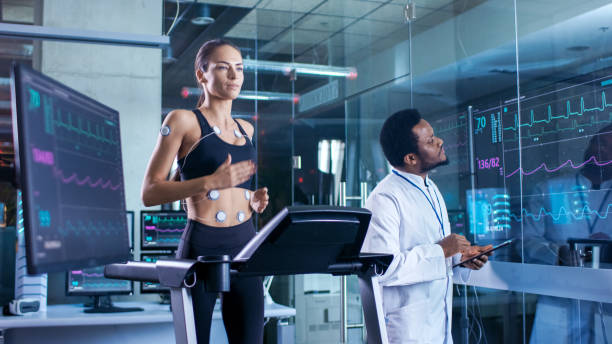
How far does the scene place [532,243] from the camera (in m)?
3.04

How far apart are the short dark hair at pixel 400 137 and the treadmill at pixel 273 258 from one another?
3.34ft

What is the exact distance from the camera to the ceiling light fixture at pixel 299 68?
15.9 ft

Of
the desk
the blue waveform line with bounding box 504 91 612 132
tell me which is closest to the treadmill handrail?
the desk

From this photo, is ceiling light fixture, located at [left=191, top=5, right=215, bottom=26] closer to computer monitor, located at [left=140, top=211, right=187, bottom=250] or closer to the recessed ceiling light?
computer monitor, located at [left=140, top=211, right=187, bottom=250]

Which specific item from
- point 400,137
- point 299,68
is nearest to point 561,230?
point 400,137

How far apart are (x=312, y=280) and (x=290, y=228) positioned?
3.76 meters

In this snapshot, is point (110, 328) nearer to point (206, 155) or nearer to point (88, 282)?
point (88, 282)

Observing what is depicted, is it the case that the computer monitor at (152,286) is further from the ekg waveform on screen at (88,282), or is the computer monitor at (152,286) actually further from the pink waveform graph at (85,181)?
the pink waveform graph at (85,181)

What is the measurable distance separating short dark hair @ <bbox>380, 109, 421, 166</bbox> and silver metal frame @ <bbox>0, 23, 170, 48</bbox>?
52.7 inches

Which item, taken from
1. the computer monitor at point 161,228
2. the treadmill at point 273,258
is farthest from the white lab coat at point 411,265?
the computer monitor at point 161,228

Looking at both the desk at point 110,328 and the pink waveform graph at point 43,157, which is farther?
the desk at point 110,328

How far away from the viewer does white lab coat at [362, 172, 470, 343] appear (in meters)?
2.10

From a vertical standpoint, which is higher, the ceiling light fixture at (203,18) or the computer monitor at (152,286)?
the ceiling light fixture at (203,18)

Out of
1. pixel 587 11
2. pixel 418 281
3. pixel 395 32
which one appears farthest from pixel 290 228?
pixel 395 32
